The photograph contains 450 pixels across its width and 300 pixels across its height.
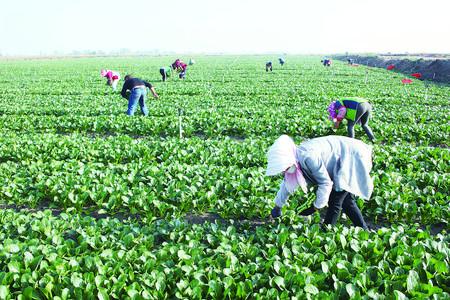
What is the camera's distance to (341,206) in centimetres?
441

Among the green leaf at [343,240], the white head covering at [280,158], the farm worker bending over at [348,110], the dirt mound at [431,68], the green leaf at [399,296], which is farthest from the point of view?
the dirt mound at [431,68]

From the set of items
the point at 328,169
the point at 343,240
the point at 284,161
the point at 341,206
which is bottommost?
the point at 343,240

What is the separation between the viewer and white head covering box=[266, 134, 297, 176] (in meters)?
3.43

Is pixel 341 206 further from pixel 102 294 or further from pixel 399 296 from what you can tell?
pixel 102 294

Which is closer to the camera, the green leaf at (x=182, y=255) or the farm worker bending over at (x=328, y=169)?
the farm worker bending over at (x=328, y=169)

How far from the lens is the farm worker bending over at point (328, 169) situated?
3.67 metres

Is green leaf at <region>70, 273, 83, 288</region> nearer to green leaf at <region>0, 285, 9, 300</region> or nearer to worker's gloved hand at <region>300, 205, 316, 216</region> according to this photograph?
green leaf at <region>0, 285, 9, 300</region>

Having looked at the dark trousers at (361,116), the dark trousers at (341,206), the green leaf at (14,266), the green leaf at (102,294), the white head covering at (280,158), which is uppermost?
the white head covering at (280,158)

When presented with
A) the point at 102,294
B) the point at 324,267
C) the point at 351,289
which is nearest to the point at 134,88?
the point at 102,294

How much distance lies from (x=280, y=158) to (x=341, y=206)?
145 centimetres

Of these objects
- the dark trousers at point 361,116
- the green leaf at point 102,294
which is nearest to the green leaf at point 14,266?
the green leaf at point 102,294

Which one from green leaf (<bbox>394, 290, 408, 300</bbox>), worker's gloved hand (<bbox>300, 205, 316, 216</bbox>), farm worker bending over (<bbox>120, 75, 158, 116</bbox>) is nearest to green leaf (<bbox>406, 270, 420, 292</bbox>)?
green leaf (<bbox>394, 290, 408, 300</bbox>)

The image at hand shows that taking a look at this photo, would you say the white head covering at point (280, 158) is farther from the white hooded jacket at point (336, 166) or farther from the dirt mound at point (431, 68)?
the dirt mound at point (431, 68)

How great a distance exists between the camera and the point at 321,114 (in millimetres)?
12539
